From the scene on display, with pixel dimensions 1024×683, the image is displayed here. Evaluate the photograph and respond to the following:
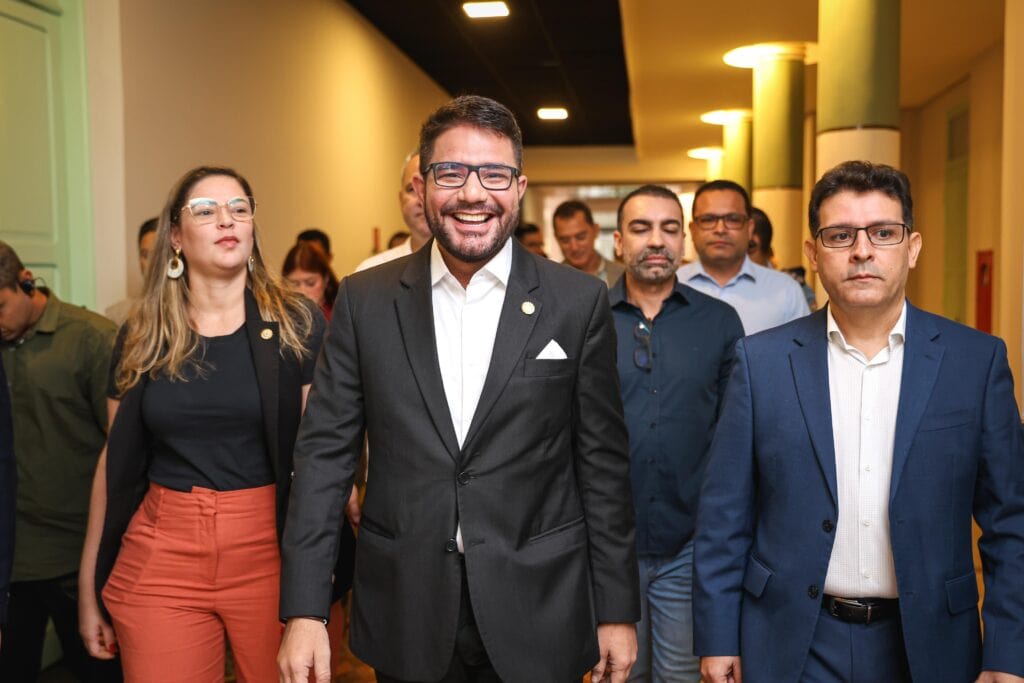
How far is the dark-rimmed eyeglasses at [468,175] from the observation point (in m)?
2.13

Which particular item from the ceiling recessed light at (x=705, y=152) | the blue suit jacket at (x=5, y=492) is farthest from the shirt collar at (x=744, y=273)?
the ceiling recessed light at (x=705, y=152)

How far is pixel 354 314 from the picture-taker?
7.44ft

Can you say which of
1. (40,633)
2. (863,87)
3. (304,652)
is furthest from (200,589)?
(863,87)

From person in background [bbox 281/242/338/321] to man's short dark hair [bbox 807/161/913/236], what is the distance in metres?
3.43

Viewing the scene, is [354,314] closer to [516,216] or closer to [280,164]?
[516,216]

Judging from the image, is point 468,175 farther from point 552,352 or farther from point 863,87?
point 863,87

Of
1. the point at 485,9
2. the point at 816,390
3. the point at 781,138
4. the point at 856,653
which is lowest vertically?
the point at 856,653

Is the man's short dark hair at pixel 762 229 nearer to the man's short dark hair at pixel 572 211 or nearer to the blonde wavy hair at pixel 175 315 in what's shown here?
the man's short dark hair at pixel 572 211

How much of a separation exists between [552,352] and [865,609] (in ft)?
2.81

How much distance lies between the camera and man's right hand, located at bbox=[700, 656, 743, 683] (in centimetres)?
235

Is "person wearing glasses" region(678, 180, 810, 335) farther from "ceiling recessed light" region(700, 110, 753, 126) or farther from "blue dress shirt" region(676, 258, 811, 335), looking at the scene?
"ceiling recessed light" region(700, 110, 753, 126)

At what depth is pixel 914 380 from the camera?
222 centimetres

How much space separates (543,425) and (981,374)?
0.94 meters

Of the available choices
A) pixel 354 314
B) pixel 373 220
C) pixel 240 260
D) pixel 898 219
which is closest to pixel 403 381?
pixel 354 314
